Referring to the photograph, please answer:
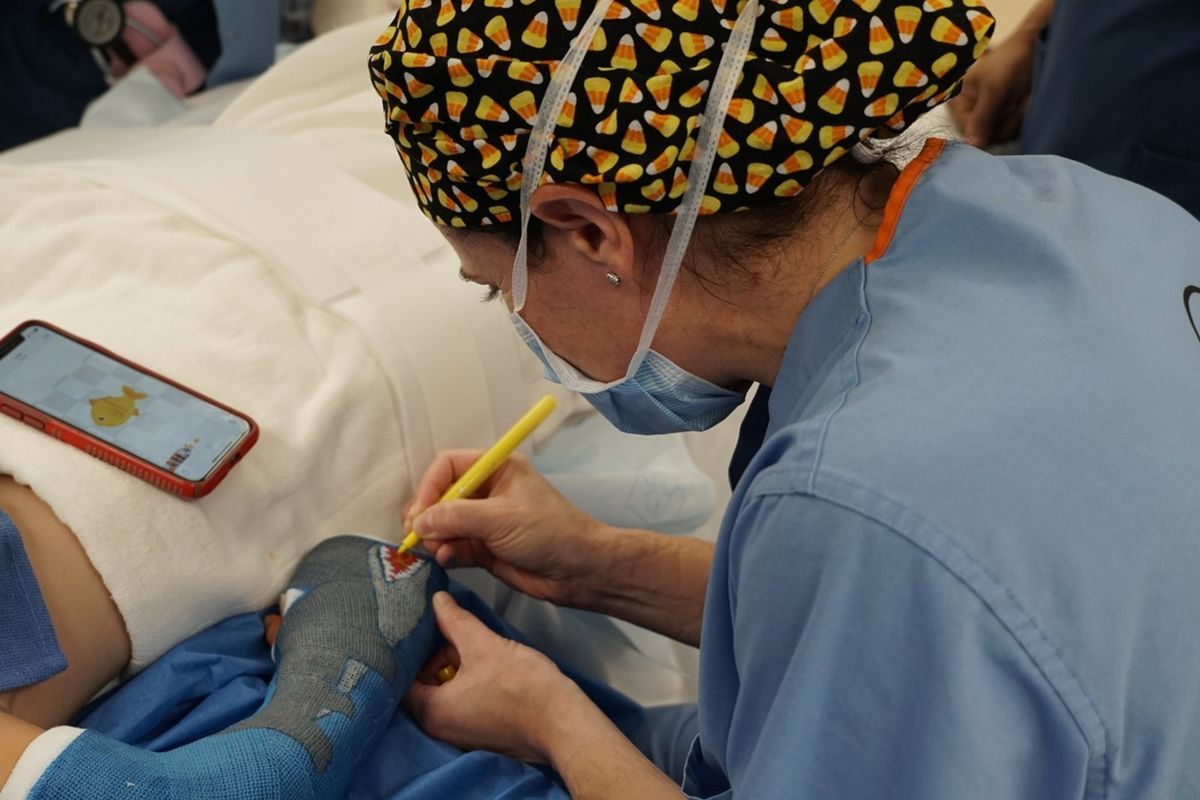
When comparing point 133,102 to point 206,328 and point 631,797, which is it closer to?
point 206,328

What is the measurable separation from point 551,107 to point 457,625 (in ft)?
1.62

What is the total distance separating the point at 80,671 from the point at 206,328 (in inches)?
12.3

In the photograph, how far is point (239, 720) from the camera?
2.88 ft

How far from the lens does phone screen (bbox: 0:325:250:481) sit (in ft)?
2.98

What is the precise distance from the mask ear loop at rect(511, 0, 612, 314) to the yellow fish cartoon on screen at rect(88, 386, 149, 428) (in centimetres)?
41

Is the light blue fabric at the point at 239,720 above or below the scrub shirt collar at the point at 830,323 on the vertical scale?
below

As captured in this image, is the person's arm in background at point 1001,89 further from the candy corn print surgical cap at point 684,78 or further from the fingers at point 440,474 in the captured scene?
the candy corn print surgical cap at point 684,78

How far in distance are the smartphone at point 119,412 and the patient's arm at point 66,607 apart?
0.06 metres

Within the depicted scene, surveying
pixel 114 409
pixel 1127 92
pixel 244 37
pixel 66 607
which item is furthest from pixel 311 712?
pixel 244 37

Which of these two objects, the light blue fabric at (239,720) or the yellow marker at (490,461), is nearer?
the light blue fabric at (239,720)

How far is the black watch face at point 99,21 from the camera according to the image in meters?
1.69

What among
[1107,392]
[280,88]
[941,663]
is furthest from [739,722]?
[280,88]

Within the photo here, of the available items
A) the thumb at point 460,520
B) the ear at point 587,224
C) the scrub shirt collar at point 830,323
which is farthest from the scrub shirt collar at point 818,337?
the thumb at point 460,520

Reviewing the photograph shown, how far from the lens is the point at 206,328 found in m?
1.02
